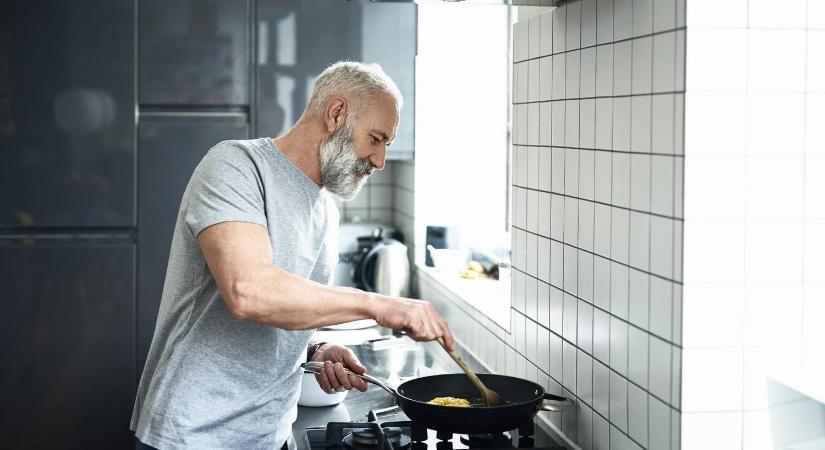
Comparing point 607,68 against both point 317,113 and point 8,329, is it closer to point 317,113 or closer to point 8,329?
point 317,113

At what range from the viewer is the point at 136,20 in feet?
10.9

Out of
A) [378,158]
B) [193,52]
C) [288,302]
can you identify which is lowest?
[288,302]

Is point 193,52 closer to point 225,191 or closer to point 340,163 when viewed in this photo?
point 340,163

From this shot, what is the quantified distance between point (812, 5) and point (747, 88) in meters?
0.16

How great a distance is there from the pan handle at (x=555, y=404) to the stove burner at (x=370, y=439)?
0.31 metres

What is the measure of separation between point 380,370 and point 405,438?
63 cm

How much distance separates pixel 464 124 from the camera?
3547 mm

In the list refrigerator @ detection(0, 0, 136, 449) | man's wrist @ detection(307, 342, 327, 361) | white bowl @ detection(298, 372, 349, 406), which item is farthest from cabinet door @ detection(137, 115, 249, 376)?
man's wrist @ detection(307, 342, 327, 361)

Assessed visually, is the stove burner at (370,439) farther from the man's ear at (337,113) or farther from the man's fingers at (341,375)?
the man's ear at (337,113)

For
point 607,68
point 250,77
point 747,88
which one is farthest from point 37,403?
point 747,88

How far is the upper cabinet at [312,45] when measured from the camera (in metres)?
3.45

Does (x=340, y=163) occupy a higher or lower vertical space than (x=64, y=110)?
lower

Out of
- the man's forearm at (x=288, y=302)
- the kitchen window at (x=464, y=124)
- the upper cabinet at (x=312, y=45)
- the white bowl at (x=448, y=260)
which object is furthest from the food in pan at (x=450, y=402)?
the upper cabinet at (x=312, y=45)

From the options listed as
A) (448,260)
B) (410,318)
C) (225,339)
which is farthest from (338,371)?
(448,260)
